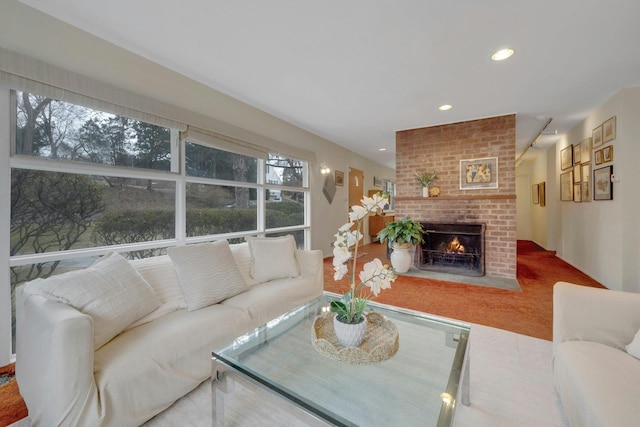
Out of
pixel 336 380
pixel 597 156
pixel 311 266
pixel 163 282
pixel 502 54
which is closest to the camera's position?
pixel 336 380

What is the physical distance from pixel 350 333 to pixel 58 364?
1.26 metres

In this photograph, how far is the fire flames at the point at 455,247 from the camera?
13.6 ft

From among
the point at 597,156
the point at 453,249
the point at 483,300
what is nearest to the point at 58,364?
the point at 483,300

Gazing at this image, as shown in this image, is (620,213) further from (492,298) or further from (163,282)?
(163,282)

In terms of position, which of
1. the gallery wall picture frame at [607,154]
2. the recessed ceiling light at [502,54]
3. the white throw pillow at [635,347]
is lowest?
the white throw pillow at [635,347]

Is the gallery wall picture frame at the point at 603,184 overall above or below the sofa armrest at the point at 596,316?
above

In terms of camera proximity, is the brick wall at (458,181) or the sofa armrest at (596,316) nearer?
the sofa armrest at (596,316)

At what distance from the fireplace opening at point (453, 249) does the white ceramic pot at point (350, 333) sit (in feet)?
11.1

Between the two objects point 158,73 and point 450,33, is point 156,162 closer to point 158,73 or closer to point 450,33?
point 158,73

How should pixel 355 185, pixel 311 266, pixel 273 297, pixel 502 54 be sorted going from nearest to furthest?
pixel 273 297 < pixel 502 54 < pixel 311 266 < pixel 355 185

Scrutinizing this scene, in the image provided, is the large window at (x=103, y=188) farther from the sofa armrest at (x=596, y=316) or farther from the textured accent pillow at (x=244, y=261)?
the sofa armrest at (x=596, y=316)

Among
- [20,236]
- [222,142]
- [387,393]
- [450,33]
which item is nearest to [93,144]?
[20,236]

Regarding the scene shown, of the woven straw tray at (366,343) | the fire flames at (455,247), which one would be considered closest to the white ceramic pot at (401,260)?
the fire flames at (455,247)

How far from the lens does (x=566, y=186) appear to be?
4.72m
